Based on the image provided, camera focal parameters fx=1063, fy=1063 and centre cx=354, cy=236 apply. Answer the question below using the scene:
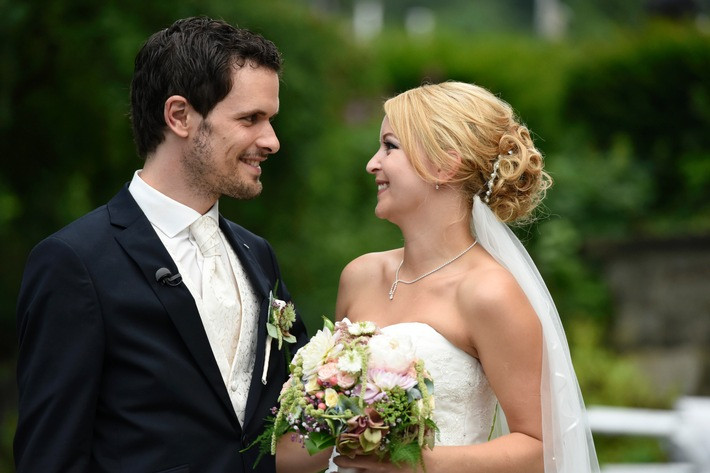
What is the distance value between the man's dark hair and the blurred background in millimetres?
2858

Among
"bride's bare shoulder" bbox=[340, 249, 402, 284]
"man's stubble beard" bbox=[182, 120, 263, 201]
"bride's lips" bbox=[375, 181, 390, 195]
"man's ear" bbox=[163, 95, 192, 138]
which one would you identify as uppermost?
"man's ear" bbox=[163, 95, 192, 138]

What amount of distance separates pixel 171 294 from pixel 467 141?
1301 mm

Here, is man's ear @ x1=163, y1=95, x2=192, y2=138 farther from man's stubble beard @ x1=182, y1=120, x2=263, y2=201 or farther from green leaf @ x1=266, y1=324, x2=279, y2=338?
green leaf @ x1=266, y1=324, x2=279, y2=338

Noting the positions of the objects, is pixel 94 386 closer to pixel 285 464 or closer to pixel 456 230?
pixel 285 464

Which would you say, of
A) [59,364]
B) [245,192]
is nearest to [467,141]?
[245,192]

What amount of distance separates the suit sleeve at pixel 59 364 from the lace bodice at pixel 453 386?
3.66 feet

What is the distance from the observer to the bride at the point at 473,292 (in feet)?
12.4

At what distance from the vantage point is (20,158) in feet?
27.6

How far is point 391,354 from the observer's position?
348cm

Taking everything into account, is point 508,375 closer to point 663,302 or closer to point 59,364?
point 59,364

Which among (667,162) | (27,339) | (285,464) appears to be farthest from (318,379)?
(667,162)

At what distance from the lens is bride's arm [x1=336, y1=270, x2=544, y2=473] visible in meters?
3.71

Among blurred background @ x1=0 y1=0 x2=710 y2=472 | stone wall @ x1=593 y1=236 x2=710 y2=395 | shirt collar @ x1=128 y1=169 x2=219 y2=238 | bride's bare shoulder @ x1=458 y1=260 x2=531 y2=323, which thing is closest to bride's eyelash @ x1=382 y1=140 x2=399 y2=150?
bride's bare shoulder @ x1=458 y1=260 x2=531 y2=323

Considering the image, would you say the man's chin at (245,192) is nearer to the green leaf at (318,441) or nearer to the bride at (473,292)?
the bride at (473,292)
